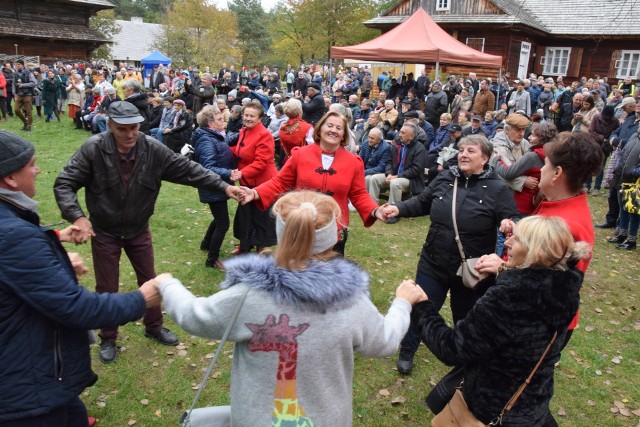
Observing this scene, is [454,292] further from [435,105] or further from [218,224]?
[435,105]

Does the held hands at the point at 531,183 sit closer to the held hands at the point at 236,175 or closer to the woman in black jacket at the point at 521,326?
the woman in black jacket at the point at 521,326

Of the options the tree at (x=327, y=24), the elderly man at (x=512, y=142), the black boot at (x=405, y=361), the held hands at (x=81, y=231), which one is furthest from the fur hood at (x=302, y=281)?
the tree at (x=327, y=24)

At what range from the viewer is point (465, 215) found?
3.83 meters

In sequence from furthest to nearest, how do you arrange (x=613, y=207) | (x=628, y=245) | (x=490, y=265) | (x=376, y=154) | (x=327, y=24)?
(x=327, y=24) < (x=376, y=154) < (x=613, y=207) < (x=628, y=245) < (x=490, y=265)

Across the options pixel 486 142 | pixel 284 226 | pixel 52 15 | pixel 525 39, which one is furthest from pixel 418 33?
pixel 52 15

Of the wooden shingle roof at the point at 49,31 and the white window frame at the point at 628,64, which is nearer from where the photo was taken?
the white window frame at the point at 628,64

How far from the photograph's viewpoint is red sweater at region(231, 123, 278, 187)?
246 inches

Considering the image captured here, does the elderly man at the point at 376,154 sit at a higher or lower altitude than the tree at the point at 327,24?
lower

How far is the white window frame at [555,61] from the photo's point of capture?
1228 inches

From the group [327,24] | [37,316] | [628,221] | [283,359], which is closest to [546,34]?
[327,24]

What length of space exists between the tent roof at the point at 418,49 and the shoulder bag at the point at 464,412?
12286 millimetres

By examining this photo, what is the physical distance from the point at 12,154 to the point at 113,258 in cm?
217

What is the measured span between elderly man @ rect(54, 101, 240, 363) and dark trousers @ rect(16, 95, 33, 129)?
14396 millimetres

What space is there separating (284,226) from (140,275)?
9.73 ft
